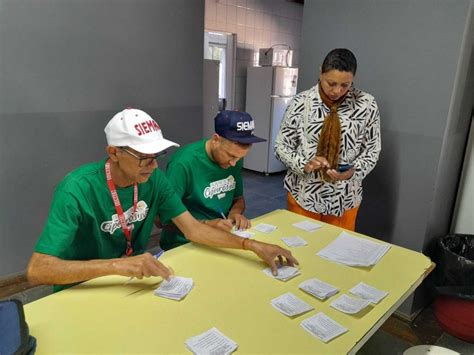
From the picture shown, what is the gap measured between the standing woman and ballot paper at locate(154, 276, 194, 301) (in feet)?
2.80

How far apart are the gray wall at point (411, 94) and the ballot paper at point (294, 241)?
0.97 m

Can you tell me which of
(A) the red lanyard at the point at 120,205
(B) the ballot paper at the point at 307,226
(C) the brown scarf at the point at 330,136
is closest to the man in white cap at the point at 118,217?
(A) the red lanyard at the point at 120,205

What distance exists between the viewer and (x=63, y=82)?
7.97 ft

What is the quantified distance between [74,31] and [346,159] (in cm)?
194

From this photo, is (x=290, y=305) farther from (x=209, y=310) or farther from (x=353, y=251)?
(x=353, y=251)

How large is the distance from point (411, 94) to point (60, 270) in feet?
6.33

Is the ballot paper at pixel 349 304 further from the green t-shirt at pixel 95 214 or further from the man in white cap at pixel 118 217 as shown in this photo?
the green t-shirt at pixel 95 214

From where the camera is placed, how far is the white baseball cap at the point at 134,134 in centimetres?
117

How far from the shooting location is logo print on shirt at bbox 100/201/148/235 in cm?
128

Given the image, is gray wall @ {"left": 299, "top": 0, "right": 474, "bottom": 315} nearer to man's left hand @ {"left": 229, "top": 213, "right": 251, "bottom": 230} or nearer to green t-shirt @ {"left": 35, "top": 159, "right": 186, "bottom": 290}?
man's left hand @ {"left": 229, "top": 213, "right": 251, "bottom": 230}

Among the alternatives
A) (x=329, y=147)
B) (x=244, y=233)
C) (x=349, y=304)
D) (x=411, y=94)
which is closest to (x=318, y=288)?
(x=349, y=304)

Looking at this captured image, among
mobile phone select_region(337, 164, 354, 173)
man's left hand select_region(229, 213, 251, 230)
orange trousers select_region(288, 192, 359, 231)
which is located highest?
mobile phone select_region(337, 164, 354, 173)

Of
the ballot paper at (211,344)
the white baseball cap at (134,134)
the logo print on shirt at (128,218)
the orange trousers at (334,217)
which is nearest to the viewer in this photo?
the ballot paper at (211,344)

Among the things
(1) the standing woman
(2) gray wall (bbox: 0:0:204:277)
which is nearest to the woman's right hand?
(1) the standing woman
